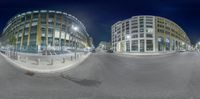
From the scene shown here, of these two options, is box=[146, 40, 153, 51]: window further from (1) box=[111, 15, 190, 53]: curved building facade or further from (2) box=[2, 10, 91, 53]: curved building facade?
(2) box=[2, 10, 91, 53]: curved building facade

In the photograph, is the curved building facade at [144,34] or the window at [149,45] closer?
the curved building facade at [144,34]

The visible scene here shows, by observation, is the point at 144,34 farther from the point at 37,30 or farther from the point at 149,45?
the point at 37,30

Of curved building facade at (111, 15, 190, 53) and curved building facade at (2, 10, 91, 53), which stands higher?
curved building facade at (111, 15, 190, 53)

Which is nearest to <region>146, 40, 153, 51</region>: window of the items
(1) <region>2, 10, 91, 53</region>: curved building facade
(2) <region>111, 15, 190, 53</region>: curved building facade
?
(2) <region>111, 15, 190, 53</region>: curved building facade

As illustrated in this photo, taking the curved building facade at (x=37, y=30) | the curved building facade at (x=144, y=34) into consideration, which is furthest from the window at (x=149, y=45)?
the curved building facade at (x=37, y=30)

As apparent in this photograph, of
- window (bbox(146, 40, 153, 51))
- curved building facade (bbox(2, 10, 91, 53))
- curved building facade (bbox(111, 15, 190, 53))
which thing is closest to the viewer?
curved building facade (bbox(2, 10, 91, 53))

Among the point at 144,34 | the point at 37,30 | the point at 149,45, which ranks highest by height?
the point at 144,34

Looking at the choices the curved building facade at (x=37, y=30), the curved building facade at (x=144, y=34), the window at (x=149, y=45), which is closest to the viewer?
the curved building facade at (x=37, y=30)

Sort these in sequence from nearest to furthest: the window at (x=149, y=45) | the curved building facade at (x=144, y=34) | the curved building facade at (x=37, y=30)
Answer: the curved building facade at (x=37, y=30) < the curved building facade at (x=144, y=34) < the window at (x=149, y=45)

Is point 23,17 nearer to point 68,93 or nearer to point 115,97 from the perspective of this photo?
point 68,93

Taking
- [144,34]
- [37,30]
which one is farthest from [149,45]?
[37,30]

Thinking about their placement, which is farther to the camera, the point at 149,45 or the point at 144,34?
the point at 144,34

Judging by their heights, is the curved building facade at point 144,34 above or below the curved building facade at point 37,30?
above

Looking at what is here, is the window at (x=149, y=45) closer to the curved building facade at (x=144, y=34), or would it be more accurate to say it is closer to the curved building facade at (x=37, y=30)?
the curved building facade at (x=144, y=34)
